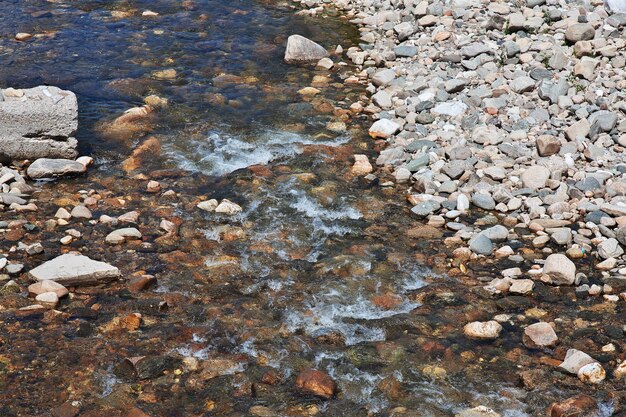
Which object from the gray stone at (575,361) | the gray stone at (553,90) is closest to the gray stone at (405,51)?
the gray stone at (553,90)

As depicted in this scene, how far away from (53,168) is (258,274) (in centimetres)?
291

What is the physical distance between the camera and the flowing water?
5828 mm

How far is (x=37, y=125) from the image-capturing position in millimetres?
8820

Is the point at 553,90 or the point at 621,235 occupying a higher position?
the point at 553,90

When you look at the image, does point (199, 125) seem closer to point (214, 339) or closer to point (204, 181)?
point (204, 181)

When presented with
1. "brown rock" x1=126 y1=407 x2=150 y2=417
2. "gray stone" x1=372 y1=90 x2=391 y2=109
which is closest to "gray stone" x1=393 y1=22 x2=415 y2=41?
"gray stone" x1=372 y1=90 x2=391 y2=109

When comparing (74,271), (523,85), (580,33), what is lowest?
(74,271)

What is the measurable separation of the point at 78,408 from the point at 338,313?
7.56ft

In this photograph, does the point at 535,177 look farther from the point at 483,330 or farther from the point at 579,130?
the point at 483,330

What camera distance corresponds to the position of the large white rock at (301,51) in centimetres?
1198

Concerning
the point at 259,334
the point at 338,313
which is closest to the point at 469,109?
the point at 338,313

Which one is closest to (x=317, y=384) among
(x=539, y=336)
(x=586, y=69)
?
(x=539, y=336)

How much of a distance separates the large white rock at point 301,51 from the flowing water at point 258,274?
24 cm

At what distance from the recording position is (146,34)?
41.5 feet
